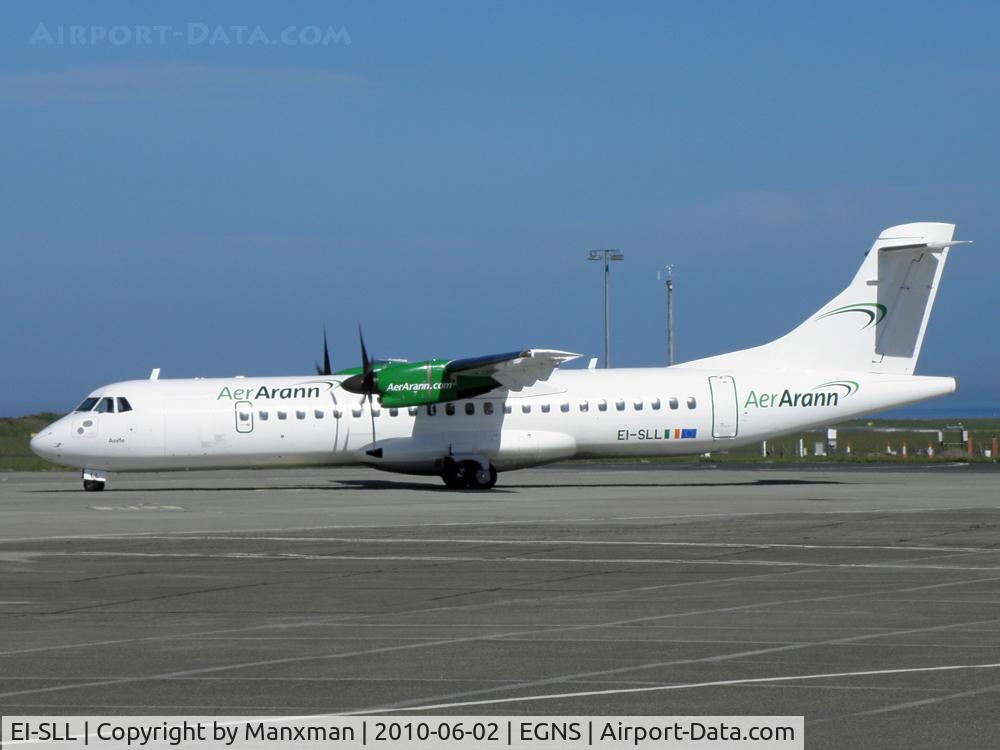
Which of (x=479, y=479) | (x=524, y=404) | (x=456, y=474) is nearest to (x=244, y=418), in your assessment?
(x=456, y=474)

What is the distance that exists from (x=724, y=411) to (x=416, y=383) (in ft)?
28.1

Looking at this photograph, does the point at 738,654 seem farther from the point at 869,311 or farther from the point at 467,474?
the point at 869,311

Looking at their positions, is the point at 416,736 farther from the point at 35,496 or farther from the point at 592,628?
the point at 35,496

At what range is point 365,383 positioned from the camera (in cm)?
3516

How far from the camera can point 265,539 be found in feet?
70.2

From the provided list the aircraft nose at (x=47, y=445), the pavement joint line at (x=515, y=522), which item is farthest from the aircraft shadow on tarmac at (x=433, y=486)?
the pavement joint line at (x=515, y=522)

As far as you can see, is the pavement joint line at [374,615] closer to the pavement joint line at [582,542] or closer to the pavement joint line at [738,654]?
the pavement joint line at [738,654]

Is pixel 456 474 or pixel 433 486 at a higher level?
pixel 456 474

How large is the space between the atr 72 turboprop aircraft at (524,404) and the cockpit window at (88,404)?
38 mm

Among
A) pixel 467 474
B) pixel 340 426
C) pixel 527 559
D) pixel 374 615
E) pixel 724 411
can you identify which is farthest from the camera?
pixel 724 411

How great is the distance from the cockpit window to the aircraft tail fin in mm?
17111

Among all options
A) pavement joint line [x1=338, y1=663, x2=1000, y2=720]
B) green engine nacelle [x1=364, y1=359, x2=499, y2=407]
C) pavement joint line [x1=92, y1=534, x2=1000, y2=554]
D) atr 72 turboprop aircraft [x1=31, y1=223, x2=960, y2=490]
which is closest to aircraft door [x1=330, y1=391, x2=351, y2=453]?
atr 72 turboprop aircraft [x1=31, y1=223, x2=960, y2=490]

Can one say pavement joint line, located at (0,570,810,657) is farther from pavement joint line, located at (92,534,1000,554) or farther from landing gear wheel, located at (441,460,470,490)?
landing gear wheel, located at (441,460,470,490)

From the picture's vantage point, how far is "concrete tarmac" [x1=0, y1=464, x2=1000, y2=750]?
8.91 m
